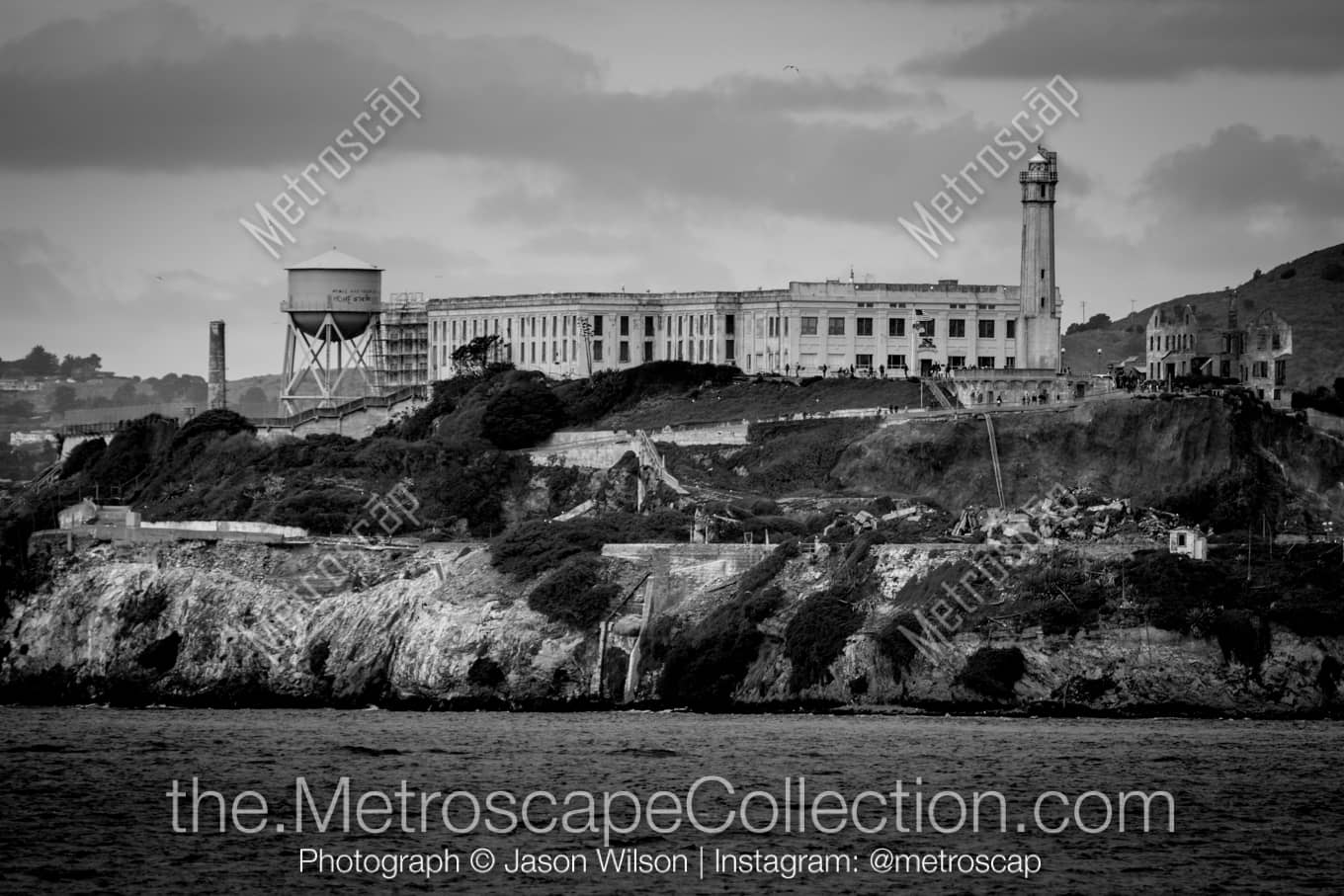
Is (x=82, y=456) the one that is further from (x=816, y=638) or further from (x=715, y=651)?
(x=816, y=638)

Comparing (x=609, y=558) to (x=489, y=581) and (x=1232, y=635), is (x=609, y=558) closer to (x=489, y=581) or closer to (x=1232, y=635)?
(x=489, y=581)

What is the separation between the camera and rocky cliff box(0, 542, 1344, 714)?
326 ft

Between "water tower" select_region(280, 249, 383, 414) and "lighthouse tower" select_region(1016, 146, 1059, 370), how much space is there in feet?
126

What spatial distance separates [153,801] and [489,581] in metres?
33.0

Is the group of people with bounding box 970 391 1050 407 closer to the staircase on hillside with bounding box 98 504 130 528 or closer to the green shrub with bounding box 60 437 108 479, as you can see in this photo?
the staircase on hillside with bounding box 98 504 130 528

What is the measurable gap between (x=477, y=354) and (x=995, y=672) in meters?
61.5

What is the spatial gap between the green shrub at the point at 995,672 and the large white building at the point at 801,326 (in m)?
36.0

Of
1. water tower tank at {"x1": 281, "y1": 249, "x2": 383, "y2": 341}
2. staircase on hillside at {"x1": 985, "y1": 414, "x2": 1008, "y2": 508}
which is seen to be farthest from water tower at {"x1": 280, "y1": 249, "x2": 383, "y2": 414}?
staircase on hillside at {"x1": 985, "y1": 414, "x2": 1008, "y2": 508}

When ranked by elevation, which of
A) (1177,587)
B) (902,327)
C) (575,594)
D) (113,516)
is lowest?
(575,594)

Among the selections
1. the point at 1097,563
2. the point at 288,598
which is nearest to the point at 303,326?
the point at 288,598

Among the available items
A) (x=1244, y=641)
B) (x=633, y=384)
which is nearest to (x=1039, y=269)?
(x=633, y=384)

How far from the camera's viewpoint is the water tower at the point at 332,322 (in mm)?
154000

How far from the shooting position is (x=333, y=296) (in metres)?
154

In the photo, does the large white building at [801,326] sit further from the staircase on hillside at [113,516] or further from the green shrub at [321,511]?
the staircase on hillside at [113,516]
